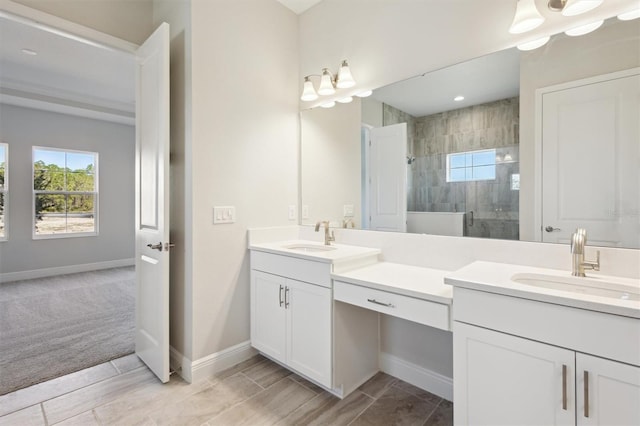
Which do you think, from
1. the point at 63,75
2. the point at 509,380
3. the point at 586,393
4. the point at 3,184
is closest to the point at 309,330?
the point at 509,380

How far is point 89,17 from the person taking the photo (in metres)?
2.08

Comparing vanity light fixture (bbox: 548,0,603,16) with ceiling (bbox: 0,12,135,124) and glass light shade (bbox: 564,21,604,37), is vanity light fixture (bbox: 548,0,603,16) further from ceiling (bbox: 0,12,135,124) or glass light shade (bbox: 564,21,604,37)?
ceiling (bbox: 0,12,135,124)

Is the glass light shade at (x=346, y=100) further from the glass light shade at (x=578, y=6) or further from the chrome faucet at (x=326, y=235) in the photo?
the glass light shade at (x=578, y=6)

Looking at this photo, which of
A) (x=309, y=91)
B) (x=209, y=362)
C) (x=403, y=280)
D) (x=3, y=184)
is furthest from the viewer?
(x=3, y=184)

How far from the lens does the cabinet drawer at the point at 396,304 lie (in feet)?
4.49

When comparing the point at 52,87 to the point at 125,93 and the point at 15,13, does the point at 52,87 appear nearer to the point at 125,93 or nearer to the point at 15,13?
the point at 125,93

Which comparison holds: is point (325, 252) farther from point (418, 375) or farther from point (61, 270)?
point (61, 270)

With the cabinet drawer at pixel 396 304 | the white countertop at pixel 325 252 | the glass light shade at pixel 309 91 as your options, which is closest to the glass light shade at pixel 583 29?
the cabinet drawer at pixel 396 304

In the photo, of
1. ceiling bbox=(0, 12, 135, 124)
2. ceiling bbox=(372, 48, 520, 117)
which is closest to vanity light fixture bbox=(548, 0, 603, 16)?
ceiling bbox=(372, 48, 520, 117)

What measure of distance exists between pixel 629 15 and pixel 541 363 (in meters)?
1.50

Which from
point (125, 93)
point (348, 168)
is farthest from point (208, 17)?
point (125, 93)

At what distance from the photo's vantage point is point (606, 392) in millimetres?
969

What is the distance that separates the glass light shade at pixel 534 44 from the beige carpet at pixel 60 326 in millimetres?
3336

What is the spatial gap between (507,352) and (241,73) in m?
2.34
